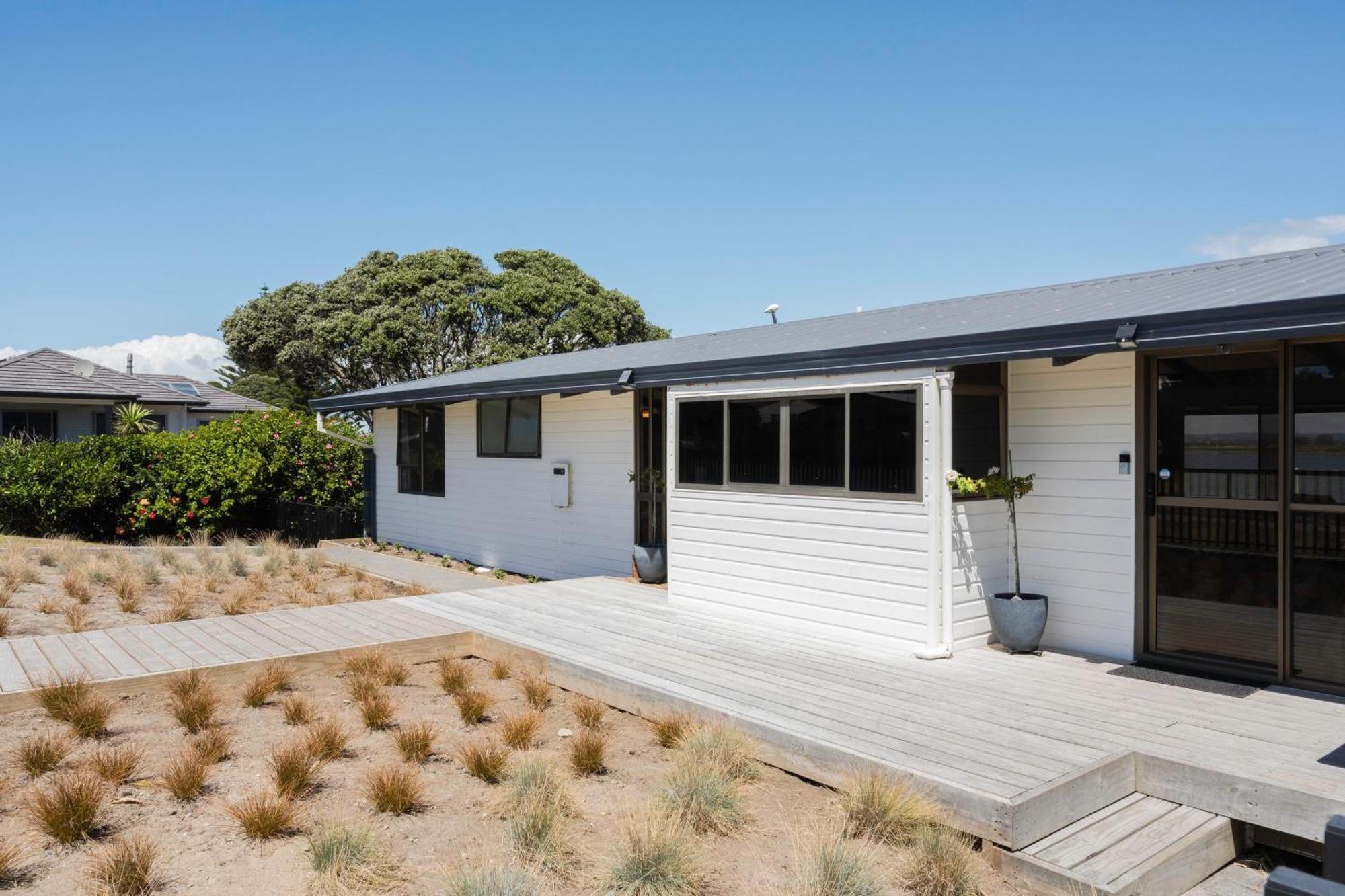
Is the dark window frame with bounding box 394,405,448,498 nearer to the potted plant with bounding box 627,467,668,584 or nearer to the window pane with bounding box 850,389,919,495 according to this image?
the potted plant with bounding box 627,467,668,584

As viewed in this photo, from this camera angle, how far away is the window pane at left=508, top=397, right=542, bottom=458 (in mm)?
10562

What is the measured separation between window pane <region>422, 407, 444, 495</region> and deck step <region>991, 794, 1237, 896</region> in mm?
10093

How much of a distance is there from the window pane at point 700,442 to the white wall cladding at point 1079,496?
2202 millimetres

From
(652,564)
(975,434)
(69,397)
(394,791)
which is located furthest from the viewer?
(69,397)

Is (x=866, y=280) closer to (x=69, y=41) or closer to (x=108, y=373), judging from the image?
(x=69, y=41)

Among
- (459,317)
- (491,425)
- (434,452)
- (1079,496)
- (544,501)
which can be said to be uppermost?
(459,317)

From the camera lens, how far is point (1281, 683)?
4828 mm

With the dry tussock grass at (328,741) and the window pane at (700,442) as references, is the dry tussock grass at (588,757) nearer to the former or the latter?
the dry tussock grass at (328,741)

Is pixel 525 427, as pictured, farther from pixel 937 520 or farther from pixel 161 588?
pixel 937 520

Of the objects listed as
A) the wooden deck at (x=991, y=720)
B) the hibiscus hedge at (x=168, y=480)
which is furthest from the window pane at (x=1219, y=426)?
the hibiscus hedge at (x=168, y=480)

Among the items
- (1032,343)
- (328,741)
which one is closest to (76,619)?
(328,741)

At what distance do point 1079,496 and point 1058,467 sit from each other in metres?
0.23

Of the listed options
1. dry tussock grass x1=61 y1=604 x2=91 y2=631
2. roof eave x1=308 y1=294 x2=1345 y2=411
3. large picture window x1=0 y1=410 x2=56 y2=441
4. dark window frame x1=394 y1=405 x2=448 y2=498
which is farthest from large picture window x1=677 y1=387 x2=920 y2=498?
large picture window x1=0 y1=410 x2=56 y2=441

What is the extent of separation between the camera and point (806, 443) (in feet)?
20.7
